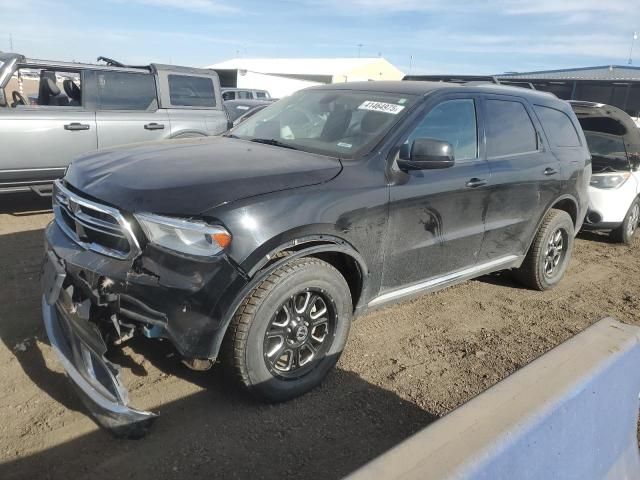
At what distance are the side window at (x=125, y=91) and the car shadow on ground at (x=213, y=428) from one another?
13.2 ft

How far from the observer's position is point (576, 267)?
6082 millimetres

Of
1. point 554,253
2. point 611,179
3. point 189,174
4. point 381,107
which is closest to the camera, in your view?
point 189,174

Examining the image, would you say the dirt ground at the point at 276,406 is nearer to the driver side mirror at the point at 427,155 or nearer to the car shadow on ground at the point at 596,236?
the driver side mirror at the point at 427,155

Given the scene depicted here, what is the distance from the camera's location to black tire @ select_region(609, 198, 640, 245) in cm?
707

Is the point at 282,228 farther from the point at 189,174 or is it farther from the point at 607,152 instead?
the point at 607,152

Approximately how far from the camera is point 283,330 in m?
2.92

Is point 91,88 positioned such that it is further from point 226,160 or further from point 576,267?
point 576,267

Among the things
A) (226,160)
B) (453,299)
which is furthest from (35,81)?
(453,299)

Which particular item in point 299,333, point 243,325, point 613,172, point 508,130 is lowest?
point 299,333

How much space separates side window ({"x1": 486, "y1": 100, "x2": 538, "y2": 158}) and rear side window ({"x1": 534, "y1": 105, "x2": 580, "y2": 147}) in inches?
10.2

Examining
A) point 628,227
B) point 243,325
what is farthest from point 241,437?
point 628,227

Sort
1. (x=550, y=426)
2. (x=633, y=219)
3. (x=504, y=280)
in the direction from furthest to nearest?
1. (x=633, y=219)
2. (x=504, y=280)
3. (x=550, y=426)

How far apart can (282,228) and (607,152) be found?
249 inches

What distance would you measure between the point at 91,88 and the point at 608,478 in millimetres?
6710
